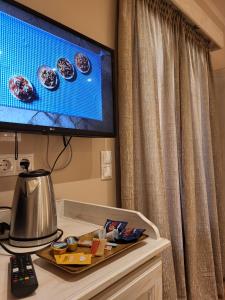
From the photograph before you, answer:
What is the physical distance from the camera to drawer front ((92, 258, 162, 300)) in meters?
0.61

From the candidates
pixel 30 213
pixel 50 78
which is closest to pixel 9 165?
pixel 30 213

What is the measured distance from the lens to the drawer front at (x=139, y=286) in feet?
2.01

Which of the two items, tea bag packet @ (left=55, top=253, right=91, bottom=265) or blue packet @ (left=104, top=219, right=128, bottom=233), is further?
blue packet @ (left=104, top=219, right=128, bottom=233)

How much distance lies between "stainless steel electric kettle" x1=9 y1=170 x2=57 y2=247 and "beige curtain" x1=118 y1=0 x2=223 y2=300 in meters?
0.59

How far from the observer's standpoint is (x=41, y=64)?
92cm

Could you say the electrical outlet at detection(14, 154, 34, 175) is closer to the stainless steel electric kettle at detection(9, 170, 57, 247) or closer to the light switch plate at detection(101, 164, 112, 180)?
the stainless steel electric kettle at detection(9, 170, 57, 247)

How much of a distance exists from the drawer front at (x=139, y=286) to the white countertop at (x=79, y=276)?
48 mm

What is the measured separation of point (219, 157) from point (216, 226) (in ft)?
2.07

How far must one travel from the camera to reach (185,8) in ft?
5.64

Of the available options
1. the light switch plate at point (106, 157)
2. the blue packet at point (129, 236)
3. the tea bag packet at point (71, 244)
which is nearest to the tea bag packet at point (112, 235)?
the blue packet at point (129, 236)

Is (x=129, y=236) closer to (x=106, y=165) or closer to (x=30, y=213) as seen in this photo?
(x=30, y=213)

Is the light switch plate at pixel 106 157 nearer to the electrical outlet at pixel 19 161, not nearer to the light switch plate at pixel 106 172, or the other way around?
the light switch plate at pixel 106 172

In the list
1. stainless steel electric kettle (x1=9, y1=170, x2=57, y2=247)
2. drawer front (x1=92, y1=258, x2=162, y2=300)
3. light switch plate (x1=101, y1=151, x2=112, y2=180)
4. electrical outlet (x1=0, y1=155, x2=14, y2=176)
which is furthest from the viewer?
light switch plate (x1=101, y1=151, x2=112, y2=180)

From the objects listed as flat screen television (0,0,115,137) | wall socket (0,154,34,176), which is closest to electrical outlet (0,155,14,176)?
wall socket (0,154,34,176)
